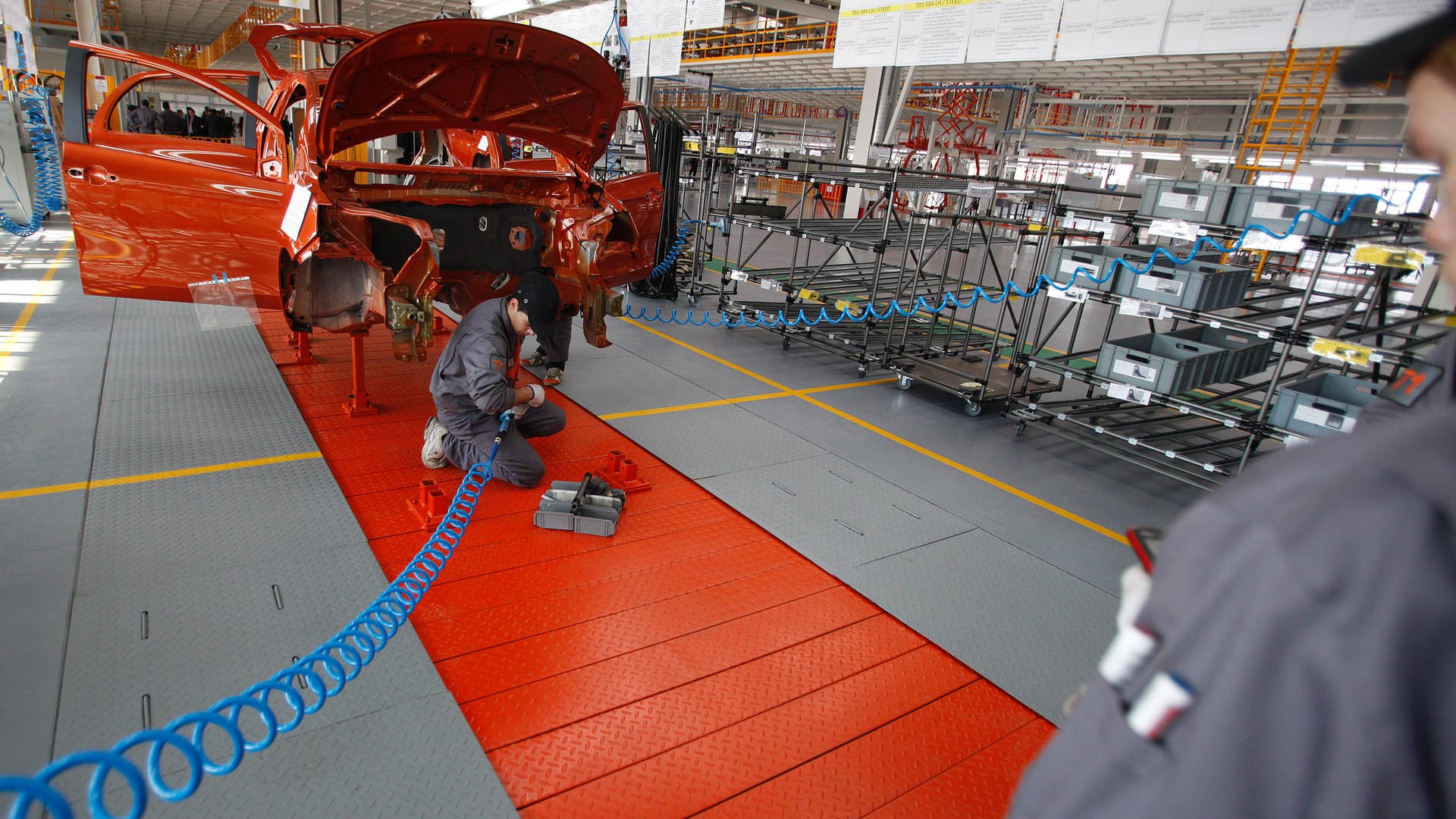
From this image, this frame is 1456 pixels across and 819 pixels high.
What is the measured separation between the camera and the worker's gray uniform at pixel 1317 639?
1.96ft

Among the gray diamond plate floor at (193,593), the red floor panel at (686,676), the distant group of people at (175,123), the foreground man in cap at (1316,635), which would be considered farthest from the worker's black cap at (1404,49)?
the distant group of people at (175,123)

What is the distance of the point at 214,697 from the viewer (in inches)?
96.6

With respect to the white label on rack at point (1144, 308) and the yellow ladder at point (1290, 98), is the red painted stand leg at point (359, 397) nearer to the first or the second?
the white label on rack at point (1144, 308)

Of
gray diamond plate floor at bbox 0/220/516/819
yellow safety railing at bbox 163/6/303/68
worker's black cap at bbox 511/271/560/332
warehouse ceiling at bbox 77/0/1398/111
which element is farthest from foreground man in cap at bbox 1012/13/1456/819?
yellow safety railing at bbox 163/6/303/68

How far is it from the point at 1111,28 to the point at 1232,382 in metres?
2.87

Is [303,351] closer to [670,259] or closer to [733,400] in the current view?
[733,400]

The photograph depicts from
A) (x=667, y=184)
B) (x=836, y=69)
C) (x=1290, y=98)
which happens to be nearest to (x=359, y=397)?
(x=667, y=184)

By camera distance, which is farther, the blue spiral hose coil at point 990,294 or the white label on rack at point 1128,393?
the white label on rack at point 1128,393

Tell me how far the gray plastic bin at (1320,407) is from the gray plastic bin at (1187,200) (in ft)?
4.01

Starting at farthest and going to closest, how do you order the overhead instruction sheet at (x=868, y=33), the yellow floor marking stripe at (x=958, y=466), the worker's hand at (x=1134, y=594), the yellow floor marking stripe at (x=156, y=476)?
the overhead instruction sheet at (x=868, y=33)
the yellow floor marking stripe at (x=958, y=466)
the yellow floor marking stripe at (x=156, y=476)
the worker's hand at (x=1134, y=594)

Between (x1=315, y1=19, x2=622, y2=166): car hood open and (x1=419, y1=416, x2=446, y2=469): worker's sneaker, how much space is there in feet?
5.60

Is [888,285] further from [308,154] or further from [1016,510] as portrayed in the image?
[308,154]

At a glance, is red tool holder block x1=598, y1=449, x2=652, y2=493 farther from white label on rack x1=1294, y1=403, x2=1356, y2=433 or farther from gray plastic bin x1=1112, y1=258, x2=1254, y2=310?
white label on rack x1=1294, y1=403, x2=1356, y2=433

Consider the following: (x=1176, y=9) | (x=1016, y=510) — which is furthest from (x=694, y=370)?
(x=1176, y=9)
